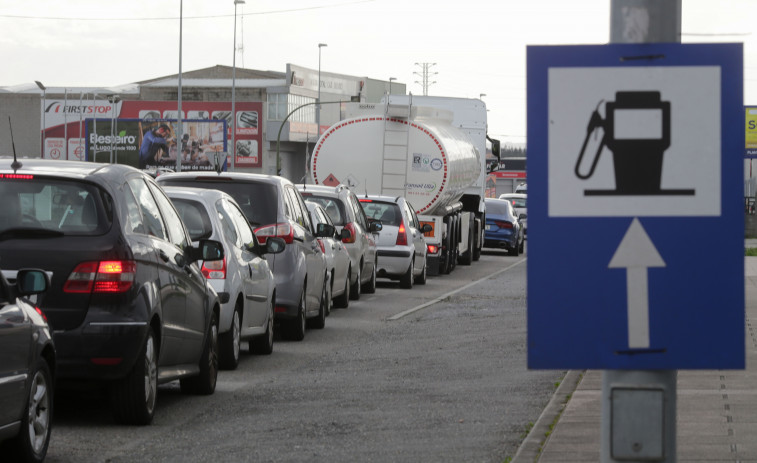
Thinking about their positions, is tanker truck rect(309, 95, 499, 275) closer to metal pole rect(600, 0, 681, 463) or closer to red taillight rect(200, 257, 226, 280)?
red taillight rect(200, 257, 226, 280)

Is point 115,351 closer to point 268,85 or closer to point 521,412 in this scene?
point 521,412

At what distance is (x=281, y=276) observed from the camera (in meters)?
15.1

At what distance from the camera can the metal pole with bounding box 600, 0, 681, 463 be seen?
3.30 m

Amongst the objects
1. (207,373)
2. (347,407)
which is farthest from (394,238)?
(347,407)

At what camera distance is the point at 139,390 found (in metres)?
9.04

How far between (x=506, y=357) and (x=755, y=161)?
3222 inches

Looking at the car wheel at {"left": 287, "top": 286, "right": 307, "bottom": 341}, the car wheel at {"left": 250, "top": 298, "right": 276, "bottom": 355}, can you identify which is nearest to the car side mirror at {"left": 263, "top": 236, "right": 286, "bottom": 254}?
the car wheel at {"left": 250, "top": 298, "right": 276, "bottom": 355}

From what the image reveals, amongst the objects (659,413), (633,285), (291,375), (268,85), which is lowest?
(291,375)

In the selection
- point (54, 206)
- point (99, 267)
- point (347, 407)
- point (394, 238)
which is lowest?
point (347, 407)

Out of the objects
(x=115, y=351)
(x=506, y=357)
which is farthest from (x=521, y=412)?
(x=506, y=357)

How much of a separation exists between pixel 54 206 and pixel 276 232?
5.88 metres

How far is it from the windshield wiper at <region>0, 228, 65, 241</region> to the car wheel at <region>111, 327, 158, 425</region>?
2.77ft

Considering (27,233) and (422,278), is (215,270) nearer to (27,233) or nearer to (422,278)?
(27,233)

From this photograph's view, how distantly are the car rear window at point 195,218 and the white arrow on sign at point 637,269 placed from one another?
940 cm
